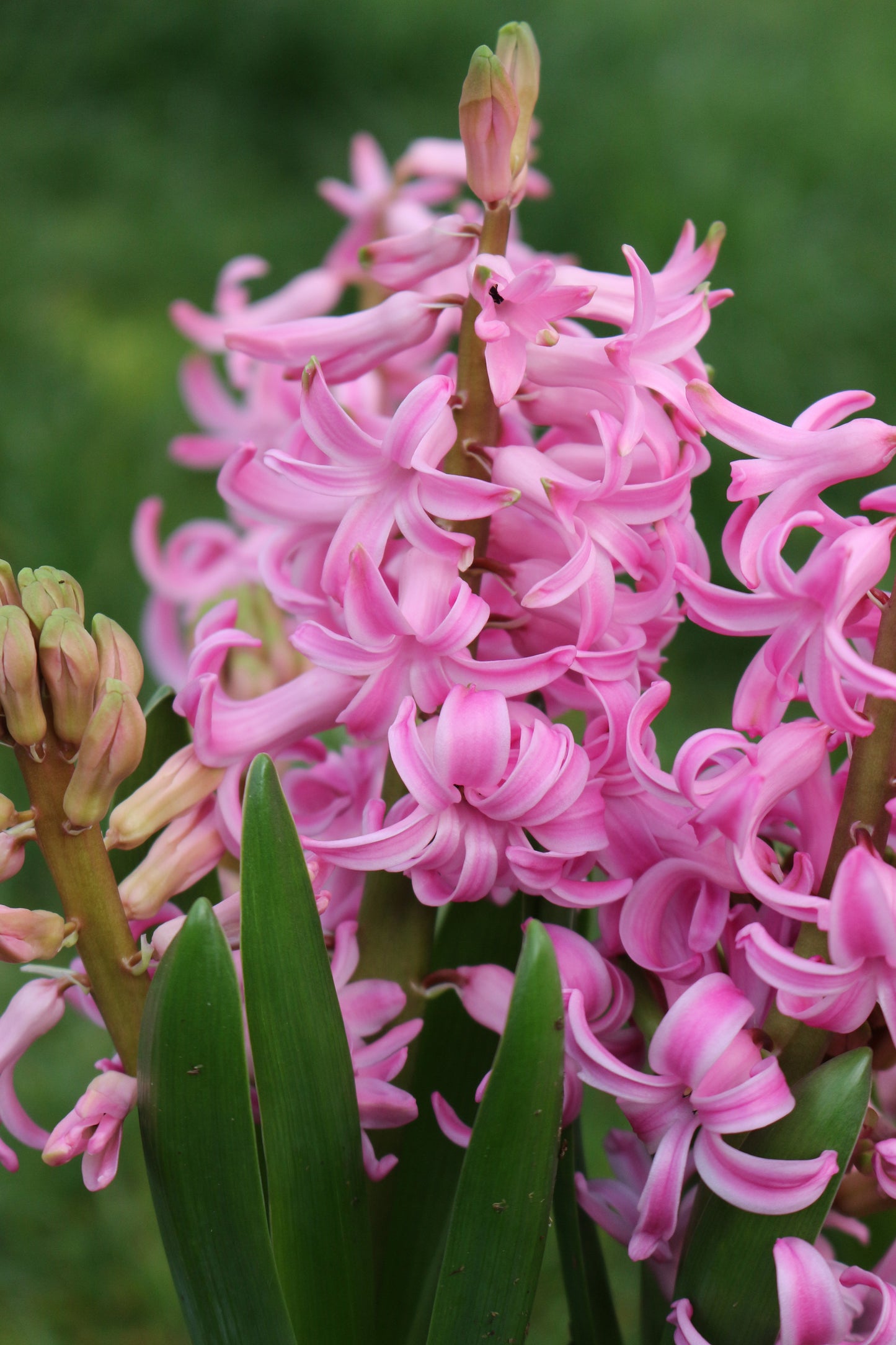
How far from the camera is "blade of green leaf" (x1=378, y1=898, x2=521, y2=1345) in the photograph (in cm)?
58

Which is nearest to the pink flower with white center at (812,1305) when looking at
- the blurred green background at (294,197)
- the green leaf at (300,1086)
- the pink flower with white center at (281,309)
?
the green leaf at (300,1086)

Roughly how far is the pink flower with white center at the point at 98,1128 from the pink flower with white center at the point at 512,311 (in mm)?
281

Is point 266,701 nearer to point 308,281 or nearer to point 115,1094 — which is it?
point 115,1094

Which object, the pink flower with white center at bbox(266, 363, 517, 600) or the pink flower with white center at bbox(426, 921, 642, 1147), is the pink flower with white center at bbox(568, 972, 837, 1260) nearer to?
the pink flower with white center at bbox(426, 921, 642, 1147)

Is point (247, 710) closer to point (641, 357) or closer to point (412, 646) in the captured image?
point (412, 646)

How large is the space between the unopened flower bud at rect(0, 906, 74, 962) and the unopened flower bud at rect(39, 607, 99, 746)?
6cm

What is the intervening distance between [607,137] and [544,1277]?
1.90 metres

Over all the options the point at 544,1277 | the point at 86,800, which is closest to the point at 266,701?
the point at 86,800

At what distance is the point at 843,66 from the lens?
251 centimetres

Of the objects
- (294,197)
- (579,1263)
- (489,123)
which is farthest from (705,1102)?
(294,197)

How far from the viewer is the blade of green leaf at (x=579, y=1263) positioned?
1.79 feet

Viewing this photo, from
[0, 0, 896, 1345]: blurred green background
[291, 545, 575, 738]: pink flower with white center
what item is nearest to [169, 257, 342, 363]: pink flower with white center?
[291, 545, 575, 738]: pink flower with white center

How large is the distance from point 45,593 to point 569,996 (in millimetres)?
231

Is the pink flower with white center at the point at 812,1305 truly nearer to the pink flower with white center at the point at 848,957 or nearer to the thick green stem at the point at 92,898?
the pink flower with white center at the point at 848,957
